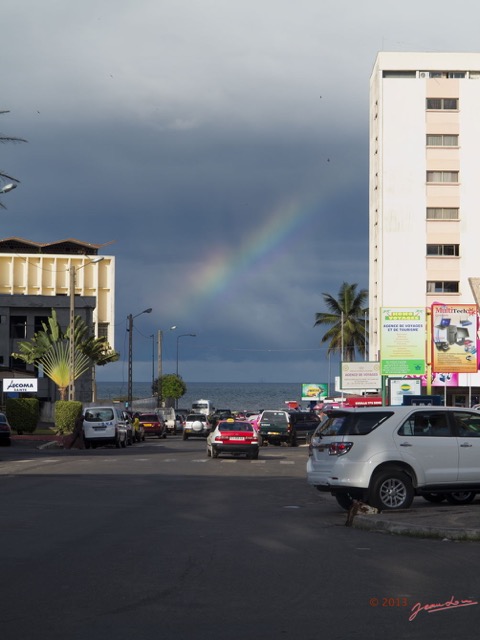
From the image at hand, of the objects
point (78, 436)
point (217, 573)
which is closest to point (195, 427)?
point (78, 436)

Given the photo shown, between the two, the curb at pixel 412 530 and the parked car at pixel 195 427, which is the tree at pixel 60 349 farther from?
the curb at pixel 412 530

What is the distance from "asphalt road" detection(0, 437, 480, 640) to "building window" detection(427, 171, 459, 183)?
58897 mm

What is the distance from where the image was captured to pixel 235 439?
37156 millimetres

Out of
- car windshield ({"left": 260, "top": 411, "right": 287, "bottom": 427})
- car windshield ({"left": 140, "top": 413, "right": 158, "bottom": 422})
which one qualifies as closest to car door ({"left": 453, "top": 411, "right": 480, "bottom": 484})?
car windshield ({"left": 260, "top": 411, "right": 287, "bottom": 427})

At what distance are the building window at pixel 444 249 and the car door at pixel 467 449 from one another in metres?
59.5

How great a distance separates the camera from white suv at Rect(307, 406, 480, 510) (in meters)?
16.7

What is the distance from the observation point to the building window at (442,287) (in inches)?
2982

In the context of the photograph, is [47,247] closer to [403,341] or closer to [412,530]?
[403,341]

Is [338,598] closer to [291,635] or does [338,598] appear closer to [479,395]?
[291,635]

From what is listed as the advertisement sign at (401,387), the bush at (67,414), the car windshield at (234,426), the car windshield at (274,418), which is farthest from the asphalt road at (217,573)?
the advertisement sign at (401,387)

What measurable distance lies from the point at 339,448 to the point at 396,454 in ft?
3.10

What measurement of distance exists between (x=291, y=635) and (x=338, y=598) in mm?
1614

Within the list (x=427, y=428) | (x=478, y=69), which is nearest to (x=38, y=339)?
(x=478, y=69)

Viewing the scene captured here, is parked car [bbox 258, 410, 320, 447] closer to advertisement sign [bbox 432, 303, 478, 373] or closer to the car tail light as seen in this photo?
advertisement sign [bbox 432, 303, 478, 373]
